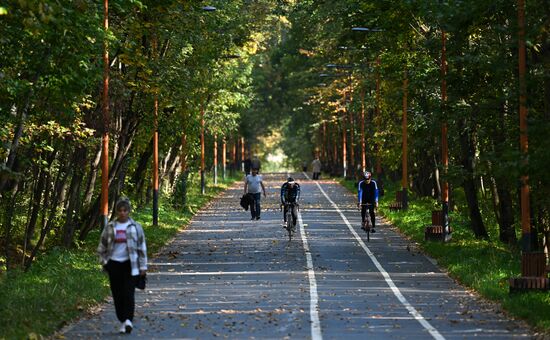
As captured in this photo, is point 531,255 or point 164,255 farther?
point 164,255

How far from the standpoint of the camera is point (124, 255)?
16047 mm

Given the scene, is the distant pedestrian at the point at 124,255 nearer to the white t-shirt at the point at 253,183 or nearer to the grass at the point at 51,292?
the grass at the point at 51,292

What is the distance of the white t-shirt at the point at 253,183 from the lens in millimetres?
38469

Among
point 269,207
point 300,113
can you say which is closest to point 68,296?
point 269,207

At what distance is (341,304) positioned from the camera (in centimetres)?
2027

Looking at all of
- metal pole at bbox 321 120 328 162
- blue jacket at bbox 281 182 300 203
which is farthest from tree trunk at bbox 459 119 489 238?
metal pole at bbox 321 120 328 162

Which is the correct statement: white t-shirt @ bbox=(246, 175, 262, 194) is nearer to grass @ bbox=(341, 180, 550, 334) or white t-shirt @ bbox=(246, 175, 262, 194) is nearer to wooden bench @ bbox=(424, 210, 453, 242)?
grass @ bbox=(341, 180, 550, 334)

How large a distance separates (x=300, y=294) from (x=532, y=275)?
3.95 m

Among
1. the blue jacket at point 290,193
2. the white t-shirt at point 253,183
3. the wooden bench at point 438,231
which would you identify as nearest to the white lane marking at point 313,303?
the blue jacket at point 290,193

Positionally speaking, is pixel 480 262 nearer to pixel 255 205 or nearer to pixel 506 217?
pixel 506 217

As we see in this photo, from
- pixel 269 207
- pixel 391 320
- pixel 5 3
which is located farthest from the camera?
pixel 269 207

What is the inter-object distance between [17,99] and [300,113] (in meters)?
75.6

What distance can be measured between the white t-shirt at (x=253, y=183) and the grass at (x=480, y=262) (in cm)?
469

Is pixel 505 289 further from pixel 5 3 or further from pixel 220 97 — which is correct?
pixel 220 97
